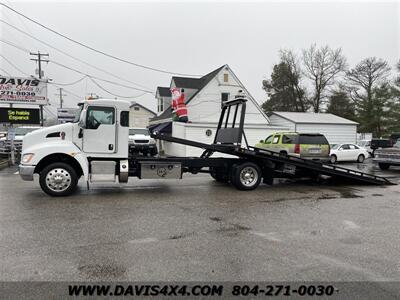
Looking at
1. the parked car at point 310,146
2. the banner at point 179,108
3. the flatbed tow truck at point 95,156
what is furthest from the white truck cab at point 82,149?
the banner at point 179,108

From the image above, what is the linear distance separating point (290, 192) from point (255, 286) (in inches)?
273

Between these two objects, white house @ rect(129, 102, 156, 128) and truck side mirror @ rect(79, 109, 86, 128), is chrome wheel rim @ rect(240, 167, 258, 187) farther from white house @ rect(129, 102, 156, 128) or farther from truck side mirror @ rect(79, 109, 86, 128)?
white house @ rect(129, 102, 156, 128)

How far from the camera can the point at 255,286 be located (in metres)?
3.73

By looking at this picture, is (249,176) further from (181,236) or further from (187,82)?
(187,82)

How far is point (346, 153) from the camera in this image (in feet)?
74.8

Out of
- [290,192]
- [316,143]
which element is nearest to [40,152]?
[290,192]

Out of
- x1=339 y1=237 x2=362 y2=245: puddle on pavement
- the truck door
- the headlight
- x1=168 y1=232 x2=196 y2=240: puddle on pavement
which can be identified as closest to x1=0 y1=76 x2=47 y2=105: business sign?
the headlight

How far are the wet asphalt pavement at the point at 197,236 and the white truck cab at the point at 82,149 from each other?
1.93ft

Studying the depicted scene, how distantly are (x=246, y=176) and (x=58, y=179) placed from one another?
5.43m

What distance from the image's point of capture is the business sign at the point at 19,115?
16906 mm

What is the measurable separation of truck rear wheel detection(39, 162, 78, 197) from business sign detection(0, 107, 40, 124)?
1044 centimetres

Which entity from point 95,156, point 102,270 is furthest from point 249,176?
point 102,270

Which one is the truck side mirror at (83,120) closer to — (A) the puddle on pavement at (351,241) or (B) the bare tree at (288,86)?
(A) the puddle on pavement at (351,241)

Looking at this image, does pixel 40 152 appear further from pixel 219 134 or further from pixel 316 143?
pixel 316 143
